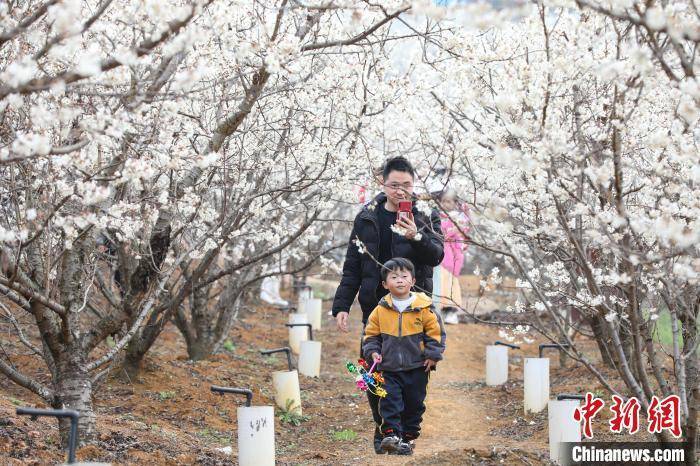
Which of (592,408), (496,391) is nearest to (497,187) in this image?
(592,408)

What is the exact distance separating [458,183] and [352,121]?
1.16 metres

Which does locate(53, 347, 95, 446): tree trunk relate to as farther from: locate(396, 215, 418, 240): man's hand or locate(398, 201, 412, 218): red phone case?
locate(398, 201, 412, 218): red phone case

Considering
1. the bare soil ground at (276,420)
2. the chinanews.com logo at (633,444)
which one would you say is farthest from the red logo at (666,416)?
the bare soil ground at (276,420)

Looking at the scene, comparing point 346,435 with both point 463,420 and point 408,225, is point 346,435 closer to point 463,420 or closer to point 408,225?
point 463,420

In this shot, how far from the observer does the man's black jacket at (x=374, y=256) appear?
6.01m

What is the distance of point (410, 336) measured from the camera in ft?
18.9

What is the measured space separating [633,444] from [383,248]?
2113mm

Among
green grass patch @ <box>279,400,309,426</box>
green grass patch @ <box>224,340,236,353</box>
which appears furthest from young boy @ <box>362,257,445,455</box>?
green grass patch @ <box>224,340,236,353</box>

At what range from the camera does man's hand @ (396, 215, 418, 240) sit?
5.48 m

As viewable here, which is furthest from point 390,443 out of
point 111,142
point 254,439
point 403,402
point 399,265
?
point 111,142

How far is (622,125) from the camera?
4055mm

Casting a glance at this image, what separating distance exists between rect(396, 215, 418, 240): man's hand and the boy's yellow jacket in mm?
492

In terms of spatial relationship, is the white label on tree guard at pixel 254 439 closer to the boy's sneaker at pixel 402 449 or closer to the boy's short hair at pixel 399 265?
the boy's sneaker at pixel 402 449

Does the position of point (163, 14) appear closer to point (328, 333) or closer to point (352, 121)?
point (352, 121)
